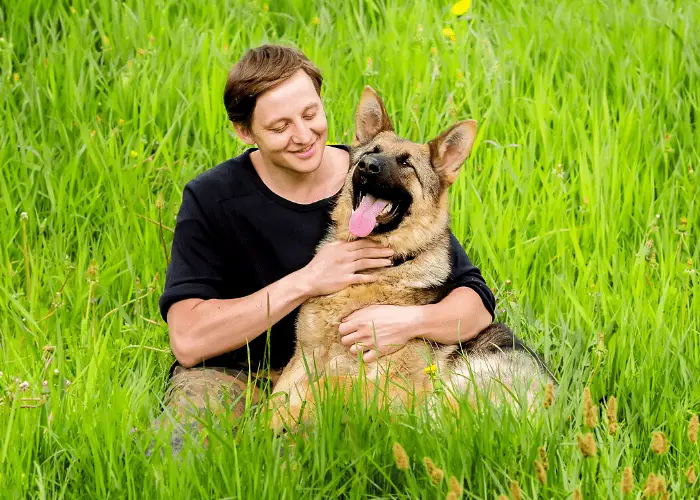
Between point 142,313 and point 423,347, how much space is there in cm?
154

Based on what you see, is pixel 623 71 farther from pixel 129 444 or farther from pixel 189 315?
pixel 129 444

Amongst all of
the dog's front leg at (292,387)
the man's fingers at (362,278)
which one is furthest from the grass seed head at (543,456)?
the man's fingers at (362,278)

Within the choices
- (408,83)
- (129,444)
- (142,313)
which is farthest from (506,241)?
(129,444)

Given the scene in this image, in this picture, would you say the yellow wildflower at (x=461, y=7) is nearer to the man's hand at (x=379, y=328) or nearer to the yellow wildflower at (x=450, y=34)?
the yellow wildflower at (x=450, y=34)

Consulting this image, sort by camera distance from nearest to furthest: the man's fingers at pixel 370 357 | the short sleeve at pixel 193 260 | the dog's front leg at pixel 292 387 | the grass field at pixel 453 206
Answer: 1. the grass field at pixel 453 206
2. the dog's front leg at pixel 292 387
3. the man's fingers at pixel 370 357
4. the short sleeve at pixel 193 260

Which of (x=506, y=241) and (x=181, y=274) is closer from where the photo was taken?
(x=181, y=274)

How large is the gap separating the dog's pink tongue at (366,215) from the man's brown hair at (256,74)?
624 millimetres

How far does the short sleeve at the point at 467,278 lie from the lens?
412 cm

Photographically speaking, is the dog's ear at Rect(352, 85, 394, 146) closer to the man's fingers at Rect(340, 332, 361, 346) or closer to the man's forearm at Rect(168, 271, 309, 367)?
the man's forearm at Rect(168, 271, 309, 367)

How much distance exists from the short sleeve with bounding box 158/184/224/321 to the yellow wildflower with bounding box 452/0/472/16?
2662 mm

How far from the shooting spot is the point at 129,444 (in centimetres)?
319

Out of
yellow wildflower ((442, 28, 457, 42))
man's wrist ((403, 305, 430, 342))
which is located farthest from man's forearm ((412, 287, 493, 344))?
yellow wildflower ((442, 28, 457, 42))

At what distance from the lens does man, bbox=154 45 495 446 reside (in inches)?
154

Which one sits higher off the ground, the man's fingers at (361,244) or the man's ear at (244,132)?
the man's ear at (244,132)
